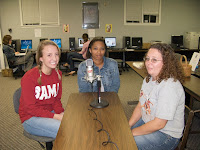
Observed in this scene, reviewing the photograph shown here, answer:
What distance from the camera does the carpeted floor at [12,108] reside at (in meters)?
2.18

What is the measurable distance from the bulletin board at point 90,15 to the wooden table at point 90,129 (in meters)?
4.95

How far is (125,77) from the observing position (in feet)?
17.5

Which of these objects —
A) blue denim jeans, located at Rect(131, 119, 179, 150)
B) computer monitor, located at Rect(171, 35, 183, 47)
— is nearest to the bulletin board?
computer monitor, located at Rect(171, 35, 183, 47)

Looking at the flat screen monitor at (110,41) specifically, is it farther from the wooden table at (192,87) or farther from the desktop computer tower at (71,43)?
the wooden table at (192,87)

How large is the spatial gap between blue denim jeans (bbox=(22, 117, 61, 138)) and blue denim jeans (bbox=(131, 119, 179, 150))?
629mm

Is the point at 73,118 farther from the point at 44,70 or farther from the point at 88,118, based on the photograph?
the point at 44,70

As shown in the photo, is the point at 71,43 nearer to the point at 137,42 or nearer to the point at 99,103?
the point at 137,42

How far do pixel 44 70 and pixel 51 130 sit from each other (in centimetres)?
54

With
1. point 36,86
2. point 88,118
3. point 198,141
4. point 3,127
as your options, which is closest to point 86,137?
point 88,118

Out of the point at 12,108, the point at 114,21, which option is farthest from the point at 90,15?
the point at 12,108

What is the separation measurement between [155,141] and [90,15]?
543cm

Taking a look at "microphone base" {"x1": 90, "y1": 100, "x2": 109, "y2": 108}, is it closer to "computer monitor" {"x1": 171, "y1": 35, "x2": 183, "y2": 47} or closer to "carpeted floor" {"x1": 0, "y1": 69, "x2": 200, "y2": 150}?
"carpeted floor" {"x1": 0, "y1": 69, "x2": 200, "y2": 150}

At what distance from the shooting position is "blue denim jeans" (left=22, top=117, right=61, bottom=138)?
1407mm

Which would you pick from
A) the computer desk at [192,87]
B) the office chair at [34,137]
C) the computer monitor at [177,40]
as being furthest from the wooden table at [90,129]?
the computer monitor at [177,40]
